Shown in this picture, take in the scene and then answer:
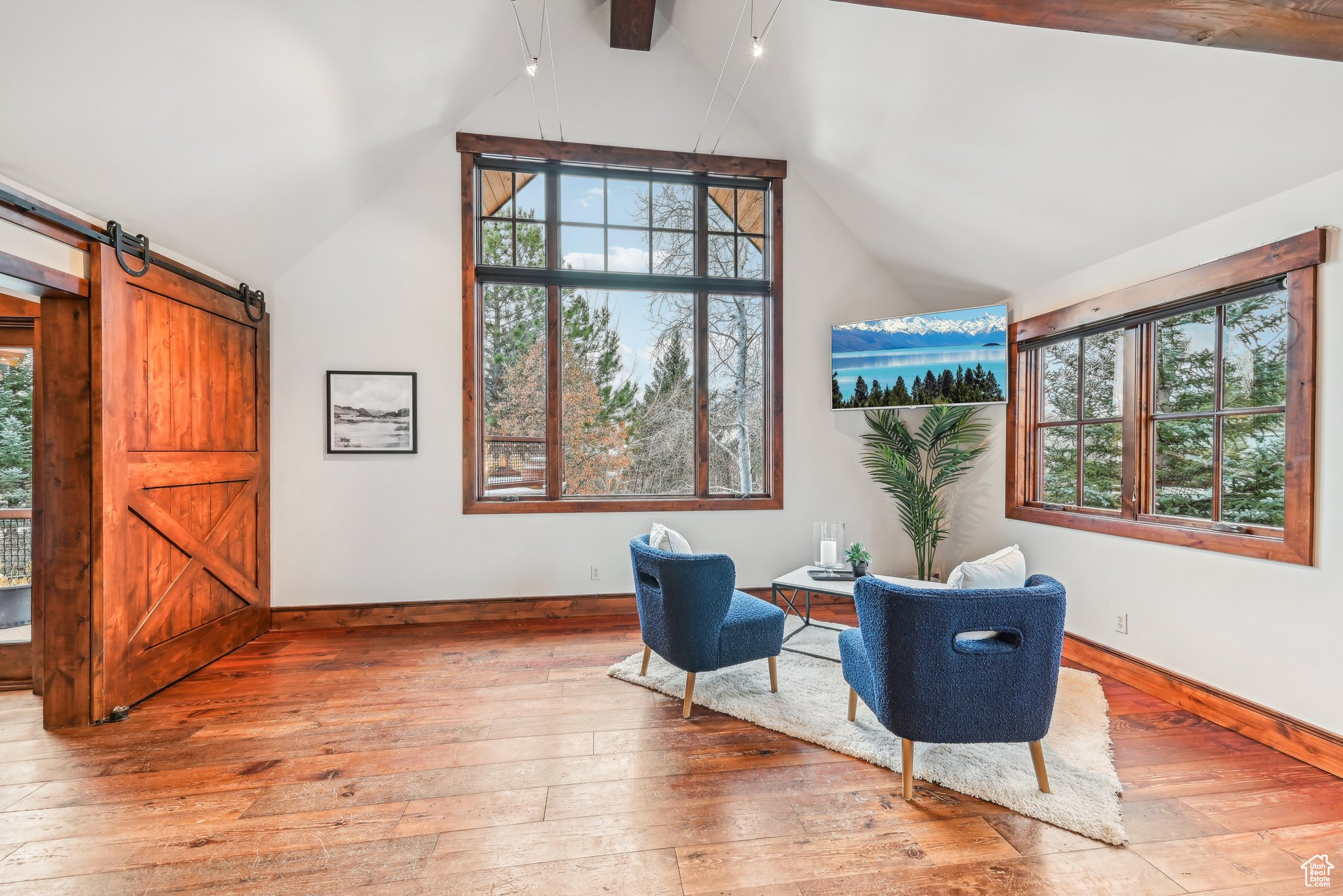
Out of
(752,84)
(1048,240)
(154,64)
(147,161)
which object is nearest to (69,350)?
(147,161)

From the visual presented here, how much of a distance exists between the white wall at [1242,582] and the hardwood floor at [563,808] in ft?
1.04

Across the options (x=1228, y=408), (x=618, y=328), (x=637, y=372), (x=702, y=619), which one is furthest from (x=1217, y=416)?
(x=618, y=328)

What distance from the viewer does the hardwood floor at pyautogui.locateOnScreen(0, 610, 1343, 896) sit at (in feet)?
5.68

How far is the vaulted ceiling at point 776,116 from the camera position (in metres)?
2.29

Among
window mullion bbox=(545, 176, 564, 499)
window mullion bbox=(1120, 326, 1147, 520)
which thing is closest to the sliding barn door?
window mullion bbox=(545, 176, 564, 499)

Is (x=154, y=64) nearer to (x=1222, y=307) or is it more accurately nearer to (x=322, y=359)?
(x=322, y=359)

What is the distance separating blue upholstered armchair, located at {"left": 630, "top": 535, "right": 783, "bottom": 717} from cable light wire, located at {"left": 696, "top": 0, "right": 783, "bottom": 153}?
322 cm

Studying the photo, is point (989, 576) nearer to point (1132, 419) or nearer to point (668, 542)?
point (668, 542)

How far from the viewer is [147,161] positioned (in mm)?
2656

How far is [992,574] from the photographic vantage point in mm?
2225

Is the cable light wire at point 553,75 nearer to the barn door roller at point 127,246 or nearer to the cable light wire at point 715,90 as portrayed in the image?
the cable light wire at point 715,90

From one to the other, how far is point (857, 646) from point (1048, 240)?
9.23 ft

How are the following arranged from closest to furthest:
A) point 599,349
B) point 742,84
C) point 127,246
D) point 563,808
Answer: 1. point 563,808
2. point 127,246
3. point 742,84
4. point 599,349
